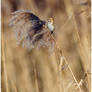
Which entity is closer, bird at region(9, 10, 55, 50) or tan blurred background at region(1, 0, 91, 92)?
bird at region(9, 10, 55, 50)

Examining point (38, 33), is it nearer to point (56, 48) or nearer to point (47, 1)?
point (56, 48)

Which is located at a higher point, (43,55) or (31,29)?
(31,29)

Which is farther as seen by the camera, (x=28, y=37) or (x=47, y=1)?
(x=47, y=1)

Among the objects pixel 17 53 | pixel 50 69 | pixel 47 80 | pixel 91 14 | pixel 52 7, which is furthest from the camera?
pixel 52 7

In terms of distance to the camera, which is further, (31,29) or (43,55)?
(43,55)

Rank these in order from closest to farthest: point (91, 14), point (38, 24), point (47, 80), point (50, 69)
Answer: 1. point (38, 24)
2. point (91, 14)
3. point (47, 80)
4. point (50, 69)

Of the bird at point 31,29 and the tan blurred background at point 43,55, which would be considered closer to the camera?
the bird at point 31,29

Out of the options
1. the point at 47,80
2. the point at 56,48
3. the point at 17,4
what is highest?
the point at 17,4

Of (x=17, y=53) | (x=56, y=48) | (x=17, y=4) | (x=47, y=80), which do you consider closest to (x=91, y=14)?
(x=56, y=48)
